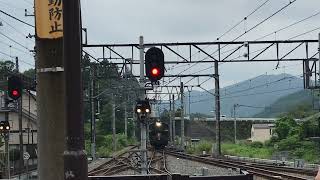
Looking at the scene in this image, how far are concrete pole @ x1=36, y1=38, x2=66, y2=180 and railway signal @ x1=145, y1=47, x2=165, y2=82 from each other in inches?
202

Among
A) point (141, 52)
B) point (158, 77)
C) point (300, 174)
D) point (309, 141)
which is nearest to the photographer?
point (158, 77)

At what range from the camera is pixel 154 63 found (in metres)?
11.9

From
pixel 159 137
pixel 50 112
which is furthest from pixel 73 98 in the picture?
pixel 159 137

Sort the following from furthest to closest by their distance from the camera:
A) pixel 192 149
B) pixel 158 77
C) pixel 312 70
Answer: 1. pixel 192 149
2. pixel 312 70
3. pixel 158 77

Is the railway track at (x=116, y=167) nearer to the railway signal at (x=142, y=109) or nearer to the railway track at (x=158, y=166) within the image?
the railway track at (x=158, y=166)

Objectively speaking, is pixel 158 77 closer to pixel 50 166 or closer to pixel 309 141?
pixel 50 166

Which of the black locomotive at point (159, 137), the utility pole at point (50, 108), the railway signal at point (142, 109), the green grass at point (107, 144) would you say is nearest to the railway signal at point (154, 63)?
the railway signal at point (142, 109)

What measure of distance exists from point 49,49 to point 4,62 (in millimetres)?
79846

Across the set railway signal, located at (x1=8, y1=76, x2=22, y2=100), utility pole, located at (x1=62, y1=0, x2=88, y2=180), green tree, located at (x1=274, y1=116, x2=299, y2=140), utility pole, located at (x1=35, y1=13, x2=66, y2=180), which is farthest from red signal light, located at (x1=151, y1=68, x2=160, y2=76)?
green tree, located at (x1=274, y1=116, x2=299, y2=140)

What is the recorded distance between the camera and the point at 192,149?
228 feet

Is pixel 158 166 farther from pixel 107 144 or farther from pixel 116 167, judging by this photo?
pixel 107 144

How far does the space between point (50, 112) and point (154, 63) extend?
18.0 ft

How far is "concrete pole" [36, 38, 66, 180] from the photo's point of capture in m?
6.51

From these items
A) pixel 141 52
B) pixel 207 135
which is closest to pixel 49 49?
pixel 141 52
